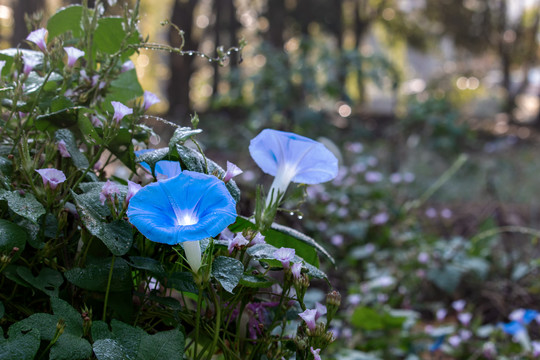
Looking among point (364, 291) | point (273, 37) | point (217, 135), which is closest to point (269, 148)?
point (364, 291)

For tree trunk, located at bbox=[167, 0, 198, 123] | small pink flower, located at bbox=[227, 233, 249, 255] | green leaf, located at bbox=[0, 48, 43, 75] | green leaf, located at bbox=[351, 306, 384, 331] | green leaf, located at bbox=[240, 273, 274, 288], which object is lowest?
green leaf, located at bbox=[240, 273, 274, 288]

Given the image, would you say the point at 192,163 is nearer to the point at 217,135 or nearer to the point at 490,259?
the point at 490,259

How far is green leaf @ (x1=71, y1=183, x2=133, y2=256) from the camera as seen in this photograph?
545 millimetres

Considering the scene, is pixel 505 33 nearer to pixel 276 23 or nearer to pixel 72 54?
pixel 276 23

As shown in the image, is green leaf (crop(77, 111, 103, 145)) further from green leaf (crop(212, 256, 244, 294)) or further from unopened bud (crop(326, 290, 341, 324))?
unopened bud (crop(326, 290, 341, 324))

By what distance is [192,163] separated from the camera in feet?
2.01

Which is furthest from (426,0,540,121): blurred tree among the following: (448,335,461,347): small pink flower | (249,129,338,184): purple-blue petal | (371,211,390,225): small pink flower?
(249,129,338,184): purple-blue petal

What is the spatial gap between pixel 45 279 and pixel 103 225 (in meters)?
0.10

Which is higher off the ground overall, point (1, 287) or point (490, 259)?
point (490, 259)

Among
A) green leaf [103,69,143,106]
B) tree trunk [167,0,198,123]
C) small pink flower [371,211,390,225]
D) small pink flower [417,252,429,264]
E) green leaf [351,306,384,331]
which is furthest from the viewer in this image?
tree trunk [167,0,198,123]

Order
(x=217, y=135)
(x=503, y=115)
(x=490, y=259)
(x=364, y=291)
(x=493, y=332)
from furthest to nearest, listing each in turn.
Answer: (x=503, y=115)
(x=217, y=135)
(x=490, y=259)
(x=364, y=291)
(x=493, y=332)

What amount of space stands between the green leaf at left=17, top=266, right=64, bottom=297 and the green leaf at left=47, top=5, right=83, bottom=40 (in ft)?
1.14

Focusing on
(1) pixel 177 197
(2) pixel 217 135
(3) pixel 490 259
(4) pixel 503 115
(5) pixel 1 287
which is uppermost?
(4) pixel 503 115

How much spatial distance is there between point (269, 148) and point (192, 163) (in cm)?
14
